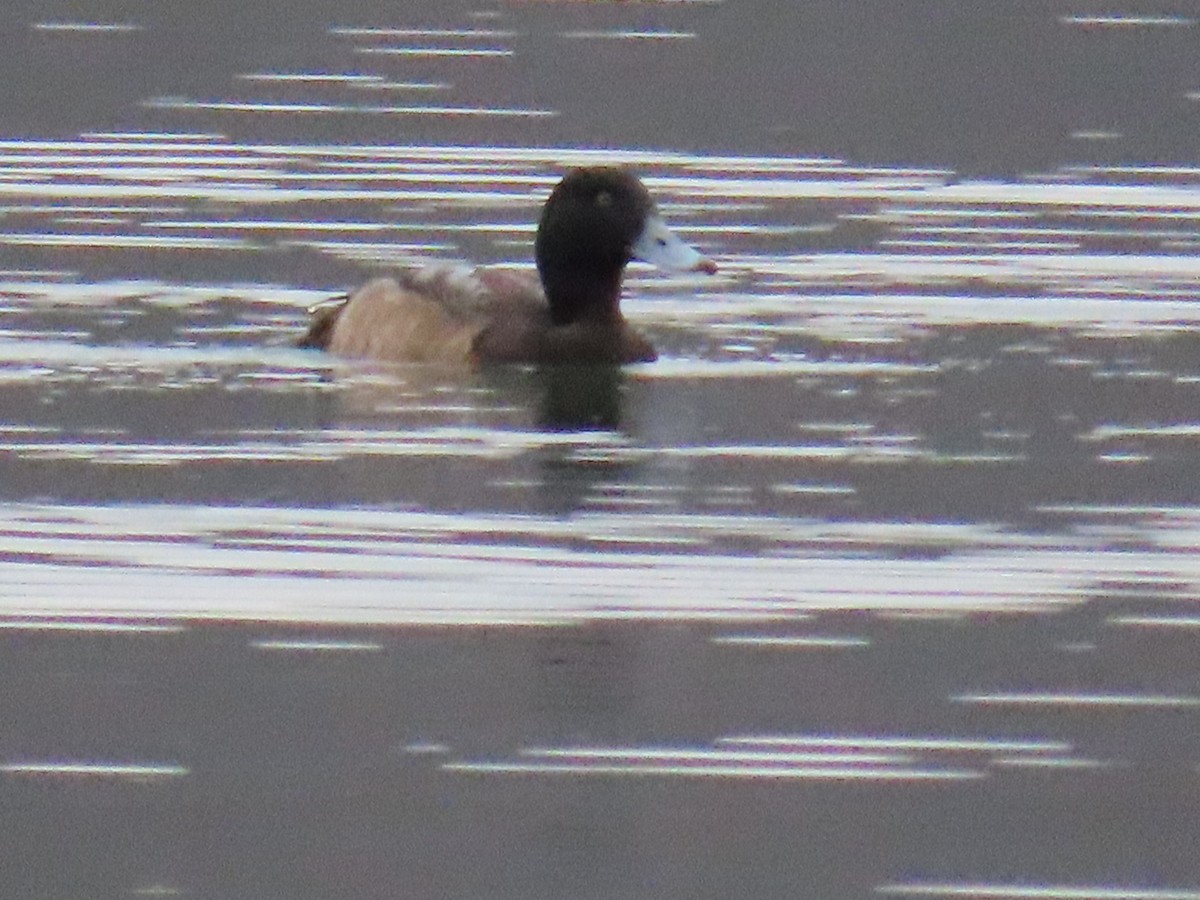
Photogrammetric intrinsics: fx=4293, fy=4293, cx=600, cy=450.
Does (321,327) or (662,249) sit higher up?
(662,249)

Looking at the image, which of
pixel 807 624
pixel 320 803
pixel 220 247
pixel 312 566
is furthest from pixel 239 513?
pixel 220 247

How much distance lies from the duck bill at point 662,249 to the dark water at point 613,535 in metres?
0.32

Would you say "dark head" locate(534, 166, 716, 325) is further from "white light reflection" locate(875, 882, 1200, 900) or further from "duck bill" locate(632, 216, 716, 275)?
"white light reflection" locate(875, 882, 1200, 900)

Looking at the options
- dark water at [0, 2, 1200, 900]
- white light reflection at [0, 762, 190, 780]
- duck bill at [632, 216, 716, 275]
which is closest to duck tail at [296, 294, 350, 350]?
dark water at [0, 2, 1200, 900]

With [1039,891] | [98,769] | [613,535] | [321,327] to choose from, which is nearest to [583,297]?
[321,327]

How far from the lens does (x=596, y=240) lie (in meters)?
16.5

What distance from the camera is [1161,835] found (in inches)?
348

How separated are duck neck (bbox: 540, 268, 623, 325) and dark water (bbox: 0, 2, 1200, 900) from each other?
34cm

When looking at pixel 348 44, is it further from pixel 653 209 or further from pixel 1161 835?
pixel 1161 835

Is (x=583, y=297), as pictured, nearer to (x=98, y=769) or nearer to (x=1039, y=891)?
(x=98, y=769)

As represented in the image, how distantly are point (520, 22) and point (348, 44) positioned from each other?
187cm

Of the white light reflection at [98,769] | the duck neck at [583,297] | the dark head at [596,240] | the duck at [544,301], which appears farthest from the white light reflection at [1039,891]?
the dark head at [596,240]

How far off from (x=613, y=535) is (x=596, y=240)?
15.2ft

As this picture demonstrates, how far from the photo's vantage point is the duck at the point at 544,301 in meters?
16.1
